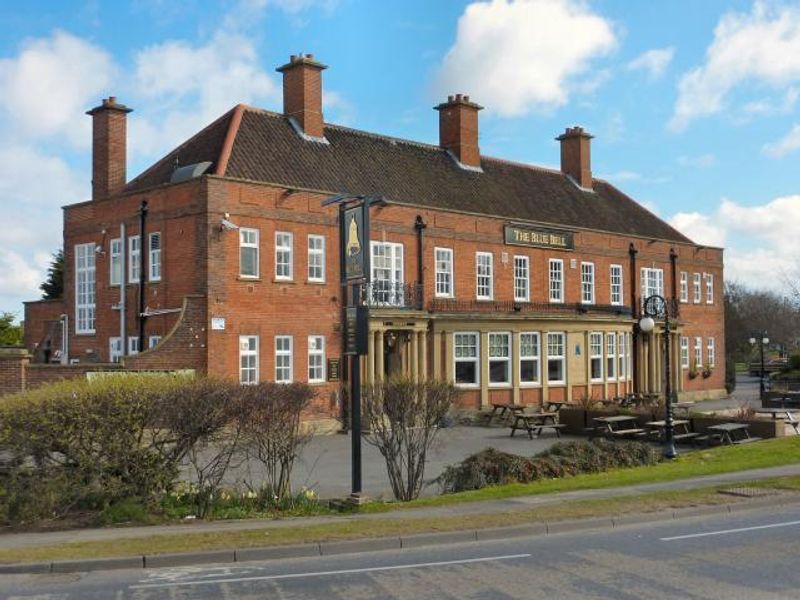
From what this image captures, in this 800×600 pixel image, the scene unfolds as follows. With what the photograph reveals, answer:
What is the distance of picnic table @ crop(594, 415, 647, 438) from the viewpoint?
85.8 feet

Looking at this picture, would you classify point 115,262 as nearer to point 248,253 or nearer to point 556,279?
point 248,253

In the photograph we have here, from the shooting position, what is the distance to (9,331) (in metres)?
43.8

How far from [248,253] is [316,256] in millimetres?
2655

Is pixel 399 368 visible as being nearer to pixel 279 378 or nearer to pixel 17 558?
pixel 279 378

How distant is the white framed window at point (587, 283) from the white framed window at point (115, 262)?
19.7m

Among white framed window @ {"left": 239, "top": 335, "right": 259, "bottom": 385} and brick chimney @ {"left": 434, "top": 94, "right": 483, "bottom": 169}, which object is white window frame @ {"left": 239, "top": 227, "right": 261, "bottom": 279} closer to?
white framed window @ {"left": 239, "top": 335, "right": 259, "bottom": 385}

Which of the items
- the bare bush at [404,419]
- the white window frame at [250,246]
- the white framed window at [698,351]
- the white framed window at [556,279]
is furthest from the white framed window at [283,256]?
the white framed window at [698,351]

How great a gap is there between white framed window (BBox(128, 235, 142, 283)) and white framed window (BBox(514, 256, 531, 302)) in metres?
14.9

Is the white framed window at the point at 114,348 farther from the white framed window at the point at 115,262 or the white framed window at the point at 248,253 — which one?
the white framed window at the point at 248,253

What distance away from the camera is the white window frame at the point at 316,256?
28.7m

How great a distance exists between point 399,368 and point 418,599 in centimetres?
2275

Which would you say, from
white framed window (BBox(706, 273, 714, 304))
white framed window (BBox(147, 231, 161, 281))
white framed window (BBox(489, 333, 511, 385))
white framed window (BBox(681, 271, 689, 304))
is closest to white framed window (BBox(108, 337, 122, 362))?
white framed window (BBox(147, 231, 161, 281))

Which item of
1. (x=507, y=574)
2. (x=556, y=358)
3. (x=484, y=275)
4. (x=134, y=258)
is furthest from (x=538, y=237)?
Result: (x=507, y=574)

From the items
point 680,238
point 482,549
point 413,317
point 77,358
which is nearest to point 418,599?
point 482,549
